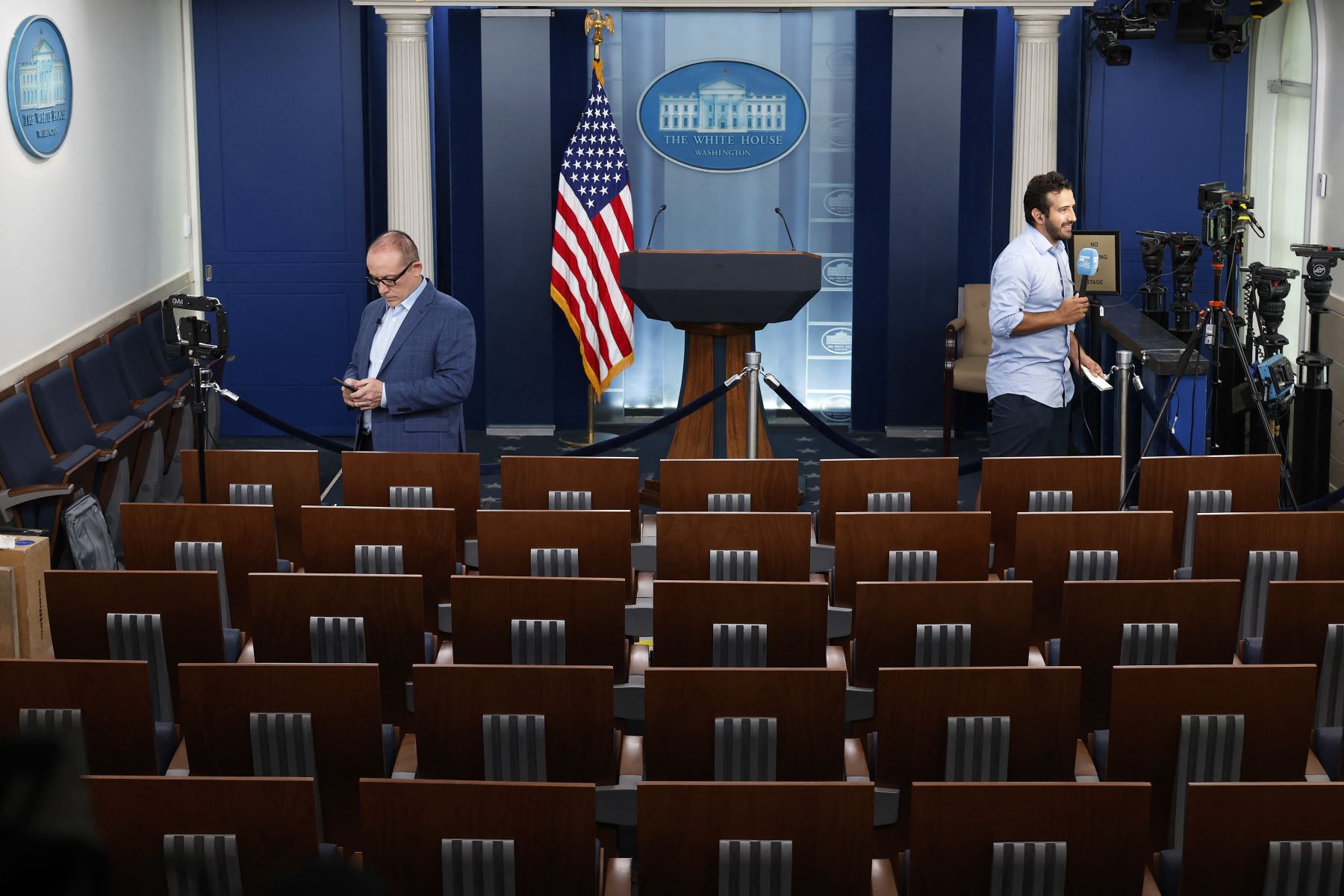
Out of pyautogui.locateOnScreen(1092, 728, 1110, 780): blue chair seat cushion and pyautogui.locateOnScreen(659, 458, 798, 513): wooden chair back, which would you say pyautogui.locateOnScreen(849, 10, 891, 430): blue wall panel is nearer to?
pyautogui.locateOnScreen(659, 458, 798, 513): wooden chair back

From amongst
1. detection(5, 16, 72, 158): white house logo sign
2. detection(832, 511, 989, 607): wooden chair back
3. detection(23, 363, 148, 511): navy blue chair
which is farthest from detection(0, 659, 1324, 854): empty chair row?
detection(5, 16, 72, 158): white house logo sign

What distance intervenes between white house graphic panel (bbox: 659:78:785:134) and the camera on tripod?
3701 millimetres

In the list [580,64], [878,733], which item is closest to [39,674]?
[878,733]

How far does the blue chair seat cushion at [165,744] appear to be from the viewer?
4.04 meters

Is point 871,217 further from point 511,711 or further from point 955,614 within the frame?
point 511,711

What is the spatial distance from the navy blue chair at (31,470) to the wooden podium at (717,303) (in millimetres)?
2740

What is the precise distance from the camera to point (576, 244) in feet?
32.8

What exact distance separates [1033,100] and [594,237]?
2983 mm

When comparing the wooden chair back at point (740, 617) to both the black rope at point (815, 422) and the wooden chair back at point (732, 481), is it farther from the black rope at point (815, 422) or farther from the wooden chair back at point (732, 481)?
the black rope at point (815, 422)

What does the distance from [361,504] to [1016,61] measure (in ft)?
20.1

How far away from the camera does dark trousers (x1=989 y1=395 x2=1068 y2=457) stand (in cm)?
664

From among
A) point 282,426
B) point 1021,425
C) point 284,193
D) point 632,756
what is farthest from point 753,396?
point 284,193

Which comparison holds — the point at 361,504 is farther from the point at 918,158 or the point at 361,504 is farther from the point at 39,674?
the point at 918,158

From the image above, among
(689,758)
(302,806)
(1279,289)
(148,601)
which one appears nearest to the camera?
(302,806)
